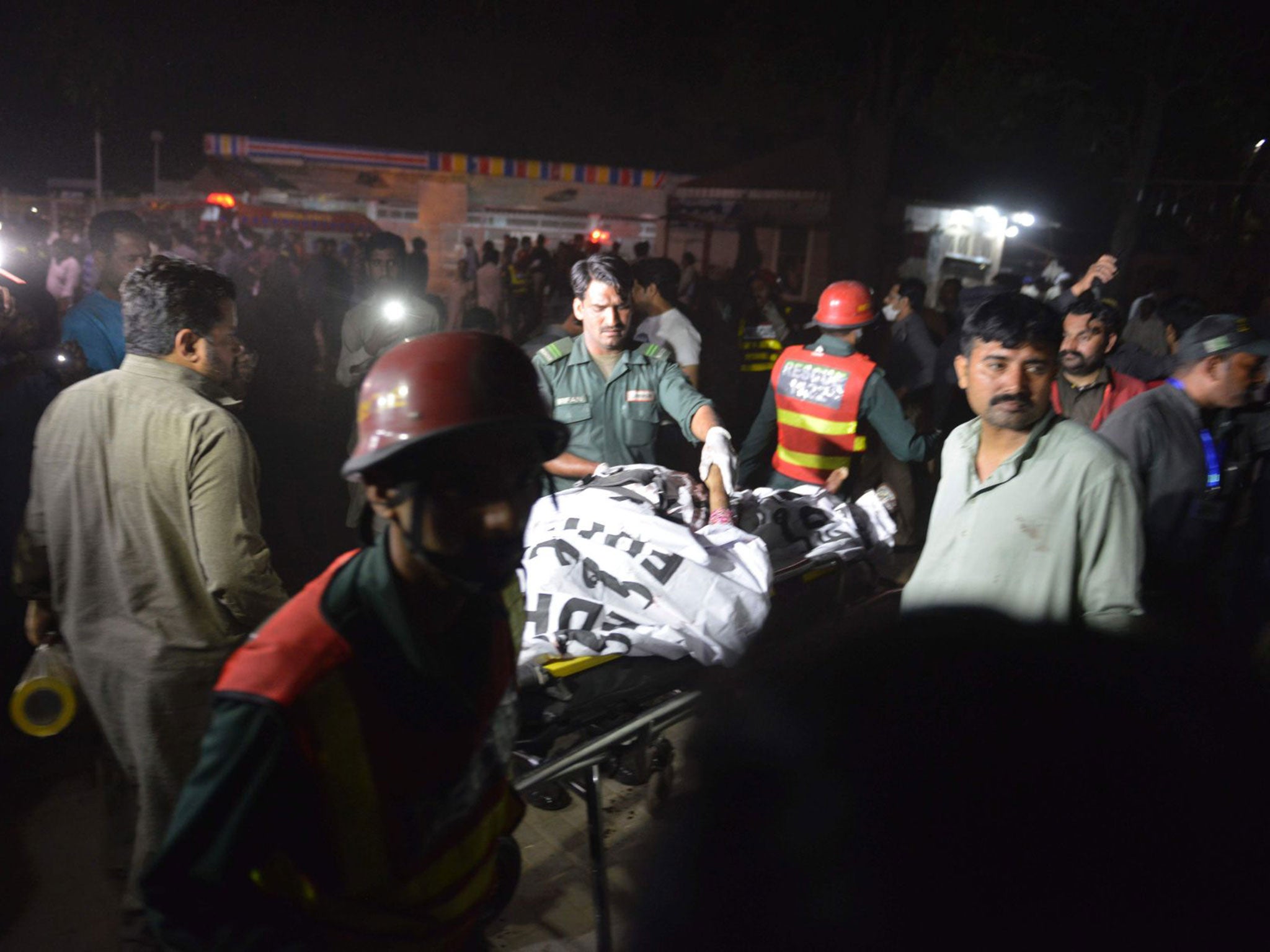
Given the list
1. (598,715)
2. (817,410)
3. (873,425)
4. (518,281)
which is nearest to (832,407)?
(817,410)

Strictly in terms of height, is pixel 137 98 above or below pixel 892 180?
above

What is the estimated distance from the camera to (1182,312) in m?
6.60

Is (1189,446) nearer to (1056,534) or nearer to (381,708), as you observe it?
(1056,534)

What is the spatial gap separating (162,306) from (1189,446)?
12.2ft

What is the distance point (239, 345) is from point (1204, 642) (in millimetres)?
2716

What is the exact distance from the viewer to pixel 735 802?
797 millimetres

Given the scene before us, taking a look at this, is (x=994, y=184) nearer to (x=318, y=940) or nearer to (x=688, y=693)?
(x=688, y=693)

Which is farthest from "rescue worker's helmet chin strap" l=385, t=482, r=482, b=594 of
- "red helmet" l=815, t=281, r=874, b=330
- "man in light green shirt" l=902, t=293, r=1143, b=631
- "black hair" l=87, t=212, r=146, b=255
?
"black hair" l=87, t=212, r=146, b=255

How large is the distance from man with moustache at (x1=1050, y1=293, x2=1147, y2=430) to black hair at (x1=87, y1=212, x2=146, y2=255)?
483cm

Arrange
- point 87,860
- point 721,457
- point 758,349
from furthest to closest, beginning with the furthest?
point 758,349
point 721,457
point 87,860

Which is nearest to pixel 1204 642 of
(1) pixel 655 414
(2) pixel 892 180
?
(1) pixel 655 414

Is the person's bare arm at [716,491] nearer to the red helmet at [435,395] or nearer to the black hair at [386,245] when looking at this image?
the red helmet at [435,395]

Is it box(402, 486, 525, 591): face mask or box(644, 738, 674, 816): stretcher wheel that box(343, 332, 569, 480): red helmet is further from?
box(644, 738, 674, 816): stretcher wheel

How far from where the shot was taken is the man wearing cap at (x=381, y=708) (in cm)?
122
